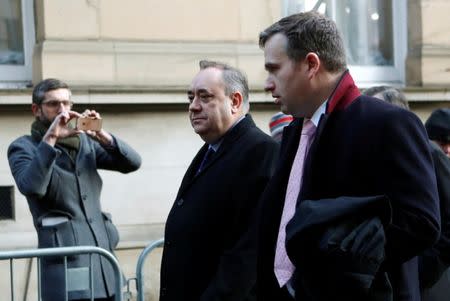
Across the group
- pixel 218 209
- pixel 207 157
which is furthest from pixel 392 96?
pixel 218 209

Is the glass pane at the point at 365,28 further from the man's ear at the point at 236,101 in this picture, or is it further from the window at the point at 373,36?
the man's ear at the point at 236,101

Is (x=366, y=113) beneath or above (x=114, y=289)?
above

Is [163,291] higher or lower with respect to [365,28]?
lower

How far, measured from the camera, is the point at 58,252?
223 inches

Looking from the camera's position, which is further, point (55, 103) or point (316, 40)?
point (55, 103)

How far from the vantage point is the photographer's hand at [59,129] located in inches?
237

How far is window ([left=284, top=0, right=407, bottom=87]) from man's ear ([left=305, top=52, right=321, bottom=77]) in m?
6.63

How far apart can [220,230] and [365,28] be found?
6.09 metres

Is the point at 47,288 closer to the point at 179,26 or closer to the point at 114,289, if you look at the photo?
the point at 114,289

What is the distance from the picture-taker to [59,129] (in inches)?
238

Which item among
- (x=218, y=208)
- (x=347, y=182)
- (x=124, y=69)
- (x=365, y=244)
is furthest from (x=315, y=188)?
(x=124, y=69)

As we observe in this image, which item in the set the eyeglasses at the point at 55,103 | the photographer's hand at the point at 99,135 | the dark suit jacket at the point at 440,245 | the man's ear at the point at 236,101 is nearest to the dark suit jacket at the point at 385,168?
the dark suit jacket at the point at 440,245

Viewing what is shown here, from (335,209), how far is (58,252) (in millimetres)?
2819

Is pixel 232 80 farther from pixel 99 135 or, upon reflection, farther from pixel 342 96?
pixel 99 135
